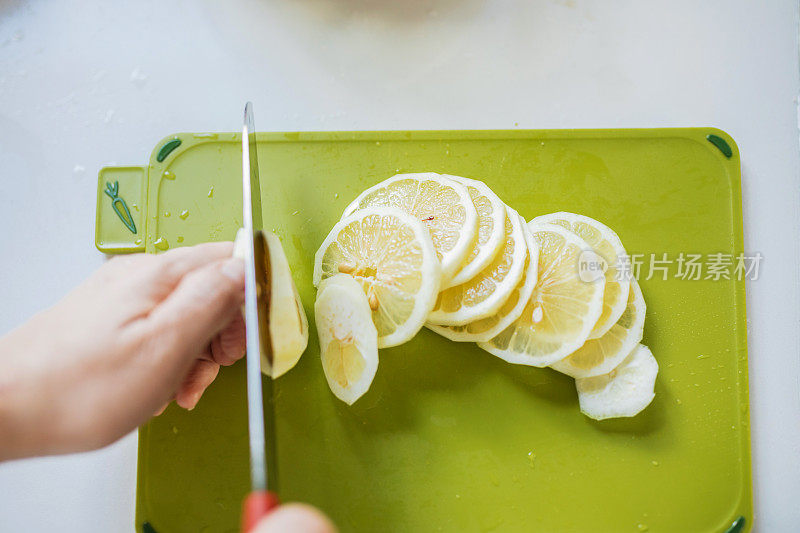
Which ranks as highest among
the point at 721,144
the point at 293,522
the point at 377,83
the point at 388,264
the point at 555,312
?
the point at 377,83

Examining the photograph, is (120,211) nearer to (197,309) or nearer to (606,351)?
(197,309)

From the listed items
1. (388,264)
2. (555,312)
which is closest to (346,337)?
(388,264)

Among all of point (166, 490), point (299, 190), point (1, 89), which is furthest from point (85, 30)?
point (166, 490)

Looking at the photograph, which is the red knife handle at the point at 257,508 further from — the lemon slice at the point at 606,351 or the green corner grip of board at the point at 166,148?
the green corner grip of board at the point at 166,148

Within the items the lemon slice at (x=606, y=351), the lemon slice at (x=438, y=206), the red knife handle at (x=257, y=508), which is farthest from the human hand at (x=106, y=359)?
the lemon slice at (x=606, y=351)

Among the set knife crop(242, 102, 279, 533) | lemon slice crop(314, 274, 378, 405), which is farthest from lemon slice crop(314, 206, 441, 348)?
A: knife crop(242, 102, 279, 533)
